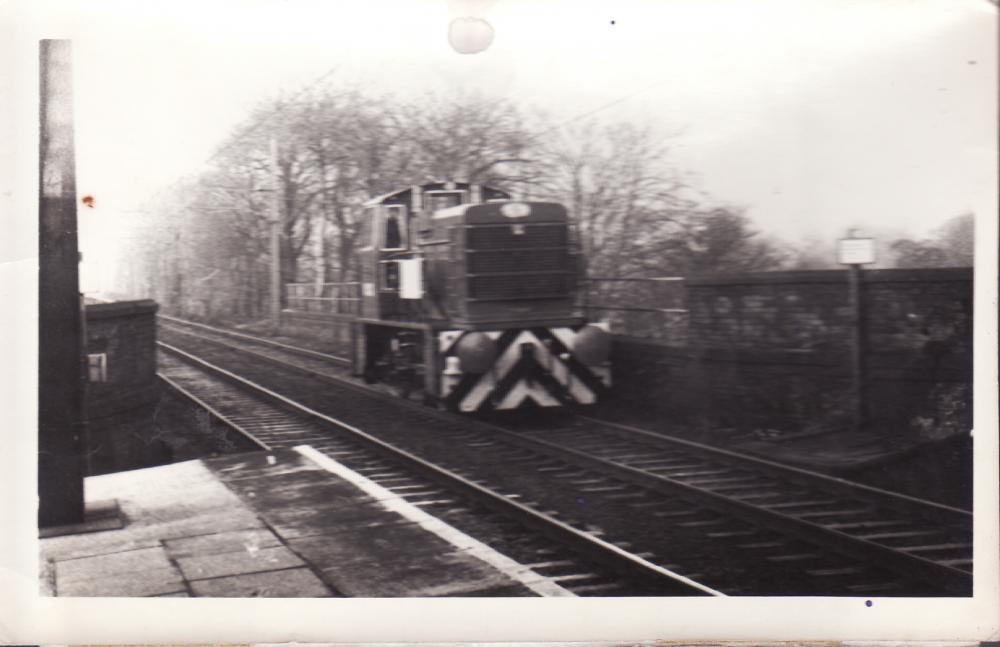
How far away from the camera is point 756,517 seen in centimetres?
329

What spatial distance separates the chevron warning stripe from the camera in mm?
3715

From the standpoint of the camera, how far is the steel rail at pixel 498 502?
10.3 ft

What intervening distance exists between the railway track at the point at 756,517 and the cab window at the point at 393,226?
2.27ft

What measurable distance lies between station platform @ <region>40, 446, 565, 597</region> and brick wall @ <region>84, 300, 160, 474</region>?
0.09m

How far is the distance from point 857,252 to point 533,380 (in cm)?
161

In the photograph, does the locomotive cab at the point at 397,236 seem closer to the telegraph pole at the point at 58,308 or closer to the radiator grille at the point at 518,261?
the radiator grille at the point at 518,261

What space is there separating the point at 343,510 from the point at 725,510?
1694 millimetres

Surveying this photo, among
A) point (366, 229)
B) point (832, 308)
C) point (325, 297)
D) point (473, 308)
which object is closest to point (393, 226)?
point (366, 229)

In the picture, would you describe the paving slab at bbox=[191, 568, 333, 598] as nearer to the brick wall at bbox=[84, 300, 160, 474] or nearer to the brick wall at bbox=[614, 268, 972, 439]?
the brick wall at bbox=[84, 300, 160, 474]

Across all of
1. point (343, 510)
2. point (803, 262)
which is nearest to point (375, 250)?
point (343, 510)

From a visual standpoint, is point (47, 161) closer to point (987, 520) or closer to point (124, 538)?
point (124, 538)

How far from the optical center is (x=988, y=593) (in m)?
3.26

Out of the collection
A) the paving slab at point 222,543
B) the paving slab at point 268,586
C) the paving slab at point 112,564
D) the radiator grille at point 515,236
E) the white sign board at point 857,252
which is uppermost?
the radiator grille at point 515,236

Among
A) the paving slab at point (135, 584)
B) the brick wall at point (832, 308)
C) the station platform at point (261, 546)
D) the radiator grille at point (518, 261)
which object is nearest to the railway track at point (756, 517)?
the station platform at point (261, 546)
